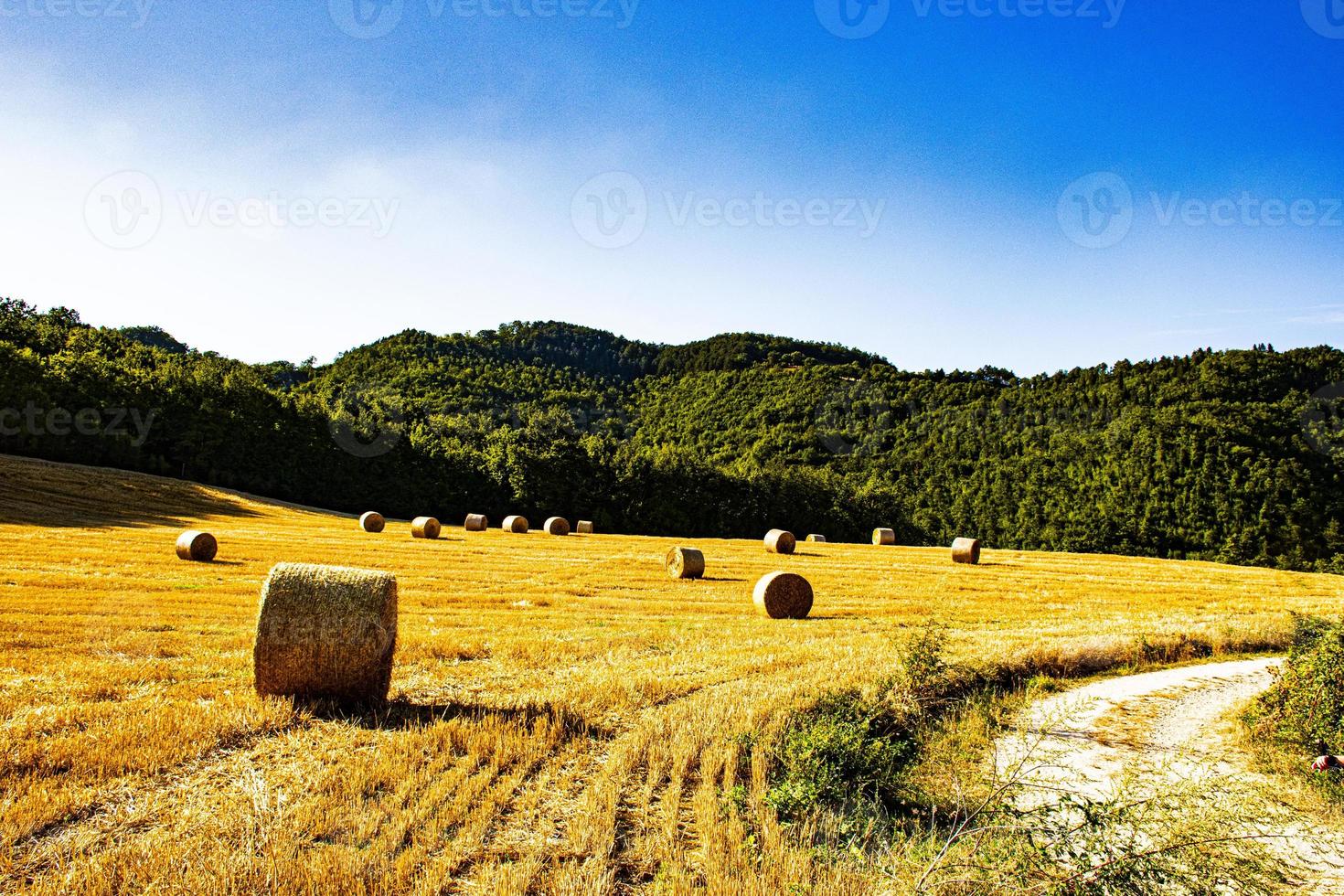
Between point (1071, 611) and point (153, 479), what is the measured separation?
1863 inches

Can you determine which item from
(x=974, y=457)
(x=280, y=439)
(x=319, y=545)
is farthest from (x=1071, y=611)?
(x=280, y=439)

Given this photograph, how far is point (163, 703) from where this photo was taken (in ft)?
23.8

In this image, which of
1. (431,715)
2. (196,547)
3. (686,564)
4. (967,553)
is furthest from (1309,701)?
(196,547)

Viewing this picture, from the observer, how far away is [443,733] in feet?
22.4

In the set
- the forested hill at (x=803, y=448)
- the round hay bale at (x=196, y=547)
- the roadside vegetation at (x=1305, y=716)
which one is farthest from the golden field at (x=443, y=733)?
the forested hill at (x=803, y=448)

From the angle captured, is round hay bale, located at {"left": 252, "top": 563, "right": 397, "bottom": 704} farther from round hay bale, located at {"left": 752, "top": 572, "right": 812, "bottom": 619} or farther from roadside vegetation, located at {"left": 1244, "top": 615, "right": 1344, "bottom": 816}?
roadside vegetation, located at {"left": 1244, "top": 615, "right": 1344, "bottom": 816}

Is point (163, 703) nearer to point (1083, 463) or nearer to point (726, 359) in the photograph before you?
point (1083, 463)

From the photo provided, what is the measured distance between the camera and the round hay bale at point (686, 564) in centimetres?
2352

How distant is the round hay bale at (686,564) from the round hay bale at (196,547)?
14.1m

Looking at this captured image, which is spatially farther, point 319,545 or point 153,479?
point 153,479

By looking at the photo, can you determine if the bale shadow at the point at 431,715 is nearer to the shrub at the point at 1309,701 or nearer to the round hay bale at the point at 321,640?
the round hay bale at the point at 321,640

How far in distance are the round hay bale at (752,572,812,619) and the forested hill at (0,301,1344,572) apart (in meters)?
31.0

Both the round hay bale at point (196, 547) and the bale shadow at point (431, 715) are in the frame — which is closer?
the bale shadow at point (431, 715)

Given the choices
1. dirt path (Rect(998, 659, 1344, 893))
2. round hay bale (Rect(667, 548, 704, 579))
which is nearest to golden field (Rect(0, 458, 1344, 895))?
dirt path (Rect(998, 659, 1344, 893))
